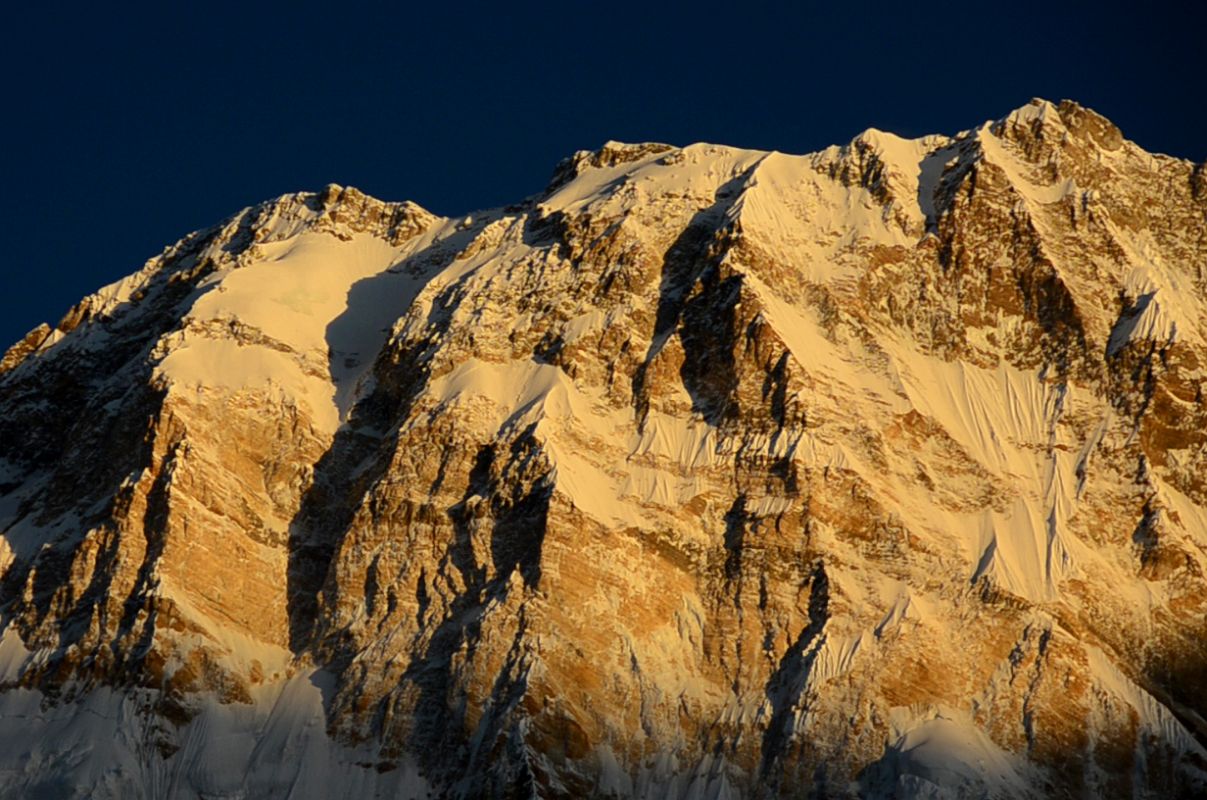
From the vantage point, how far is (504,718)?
568ft

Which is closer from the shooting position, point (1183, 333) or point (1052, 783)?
point (1052, 783)

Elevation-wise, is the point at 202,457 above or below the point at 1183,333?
below

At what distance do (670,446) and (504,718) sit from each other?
26.3 m

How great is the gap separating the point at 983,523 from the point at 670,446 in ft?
68.0

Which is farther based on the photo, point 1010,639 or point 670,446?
point 670,446

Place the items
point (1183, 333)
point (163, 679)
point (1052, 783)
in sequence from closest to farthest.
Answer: point (1052, 783) → point (163, 679) → point (1183, 333)

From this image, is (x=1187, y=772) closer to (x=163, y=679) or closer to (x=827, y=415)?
(x=827, y=415)

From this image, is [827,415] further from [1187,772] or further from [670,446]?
[1187,772]

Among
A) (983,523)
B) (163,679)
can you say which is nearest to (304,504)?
(163,679)

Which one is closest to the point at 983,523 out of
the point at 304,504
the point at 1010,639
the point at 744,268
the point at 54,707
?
the point at 1010,639

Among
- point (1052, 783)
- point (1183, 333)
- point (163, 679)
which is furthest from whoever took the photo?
point (1183, 333)

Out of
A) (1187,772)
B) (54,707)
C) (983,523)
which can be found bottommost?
(54,707)

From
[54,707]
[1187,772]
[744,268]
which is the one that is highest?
[744,268]

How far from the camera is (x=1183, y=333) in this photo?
196 metres
